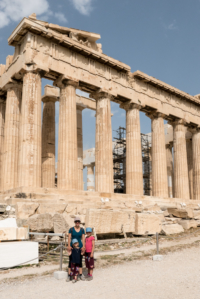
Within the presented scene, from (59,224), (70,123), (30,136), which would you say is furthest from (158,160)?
(59,224)

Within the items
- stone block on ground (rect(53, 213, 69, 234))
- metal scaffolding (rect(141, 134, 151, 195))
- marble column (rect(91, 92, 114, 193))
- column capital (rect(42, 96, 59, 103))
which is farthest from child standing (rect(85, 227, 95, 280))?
metal scaffolding (rect(141, 134, 151, 195))

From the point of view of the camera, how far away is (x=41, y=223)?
12.2 metres

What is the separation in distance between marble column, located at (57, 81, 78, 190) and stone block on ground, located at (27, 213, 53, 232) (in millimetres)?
8394

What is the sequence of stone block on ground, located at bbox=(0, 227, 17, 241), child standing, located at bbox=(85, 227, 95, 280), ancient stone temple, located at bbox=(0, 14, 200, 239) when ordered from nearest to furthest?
child standing, located at bbox=(85, 227, 95, 280) → stone block on ground, located at bbox=(0, 227, 17, 241) → ancient stone temple, located at bbox=(0, 14, 200, 239)

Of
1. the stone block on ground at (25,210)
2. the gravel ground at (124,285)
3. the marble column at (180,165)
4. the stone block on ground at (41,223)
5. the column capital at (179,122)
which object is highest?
the column capital at (179,122)

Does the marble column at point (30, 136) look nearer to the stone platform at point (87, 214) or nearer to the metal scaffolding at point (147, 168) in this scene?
the stone platform at point (87, 214)

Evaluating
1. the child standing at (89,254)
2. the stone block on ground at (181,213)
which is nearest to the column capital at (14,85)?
the stone block on ground at (181,213)

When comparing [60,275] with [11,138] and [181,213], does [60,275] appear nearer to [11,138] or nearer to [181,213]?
[181,213]

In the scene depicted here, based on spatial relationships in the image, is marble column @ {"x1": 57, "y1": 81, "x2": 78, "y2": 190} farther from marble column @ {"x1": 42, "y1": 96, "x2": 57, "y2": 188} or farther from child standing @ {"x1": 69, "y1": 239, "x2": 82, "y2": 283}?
child standing @ {"x1": 69, "y1": 239, "x2": 82, "y2": 283}

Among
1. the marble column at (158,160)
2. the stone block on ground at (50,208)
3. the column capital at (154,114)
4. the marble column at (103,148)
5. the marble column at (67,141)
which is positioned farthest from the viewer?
the column capital at (154,114)

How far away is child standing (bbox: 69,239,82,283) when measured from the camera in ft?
24.6

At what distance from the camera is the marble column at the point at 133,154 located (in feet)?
83.6

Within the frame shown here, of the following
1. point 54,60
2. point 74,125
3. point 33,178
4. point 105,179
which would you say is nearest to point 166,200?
point 105,179

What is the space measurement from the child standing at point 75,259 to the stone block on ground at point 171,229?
9.29 metres
